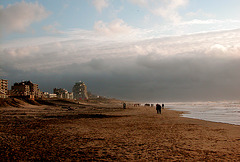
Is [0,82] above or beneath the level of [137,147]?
above

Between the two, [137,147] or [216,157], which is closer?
[216,157]

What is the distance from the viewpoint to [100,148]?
922cm

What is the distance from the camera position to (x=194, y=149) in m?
9.10

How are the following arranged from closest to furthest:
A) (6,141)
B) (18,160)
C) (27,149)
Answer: (18,160)
(27,149)
(6,141)

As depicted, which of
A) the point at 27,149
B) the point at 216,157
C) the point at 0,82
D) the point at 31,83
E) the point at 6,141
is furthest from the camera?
the point at 31,83

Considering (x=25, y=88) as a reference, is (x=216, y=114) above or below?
below

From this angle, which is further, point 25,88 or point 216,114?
point 25,88

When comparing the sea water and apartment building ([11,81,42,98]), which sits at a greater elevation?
apartment building ([11,81,42,98])

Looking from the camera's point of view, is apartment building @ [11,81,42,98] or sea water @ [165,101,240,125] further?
apartment building @ [11,81,42,98]

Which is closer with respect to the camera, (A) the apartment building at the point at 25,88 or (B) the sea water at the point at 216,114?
(B) the sea water at the point at 216,114

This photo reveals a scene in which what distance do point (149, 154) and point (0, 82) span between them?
12350cm

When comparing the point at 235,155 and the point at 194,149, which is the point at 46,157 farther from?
the point at 235,155

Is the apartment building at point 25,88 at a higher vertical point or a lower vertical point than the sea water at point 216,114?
higher

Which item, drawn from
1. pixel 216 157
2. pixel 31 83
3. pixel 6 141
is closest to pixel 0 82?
pixel 31 83
